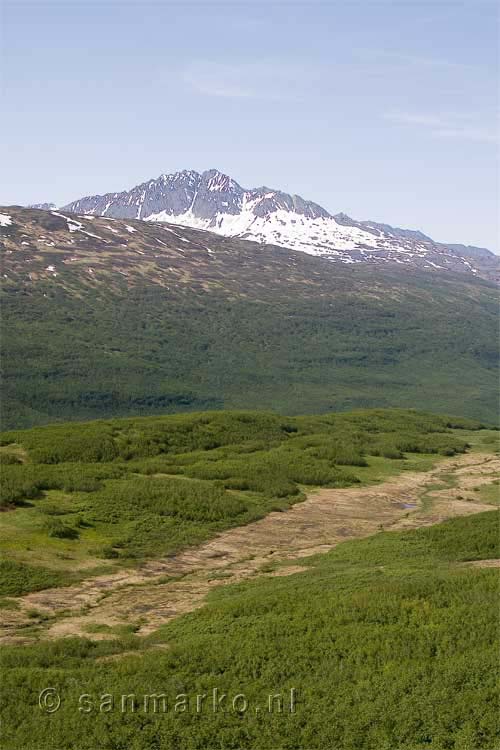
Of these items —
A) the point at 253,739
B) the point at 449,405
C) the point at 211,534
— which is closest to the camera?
the point at 253,739

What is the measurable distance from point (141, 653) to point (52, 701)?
13.9ft

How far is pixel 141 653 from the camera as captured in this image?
2352cm

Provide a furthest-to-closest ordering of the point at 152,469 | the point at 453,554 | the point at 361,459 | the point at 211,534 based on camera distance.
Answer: the point at 361,459 < the point at 152,469 < the point at 211,534 < the point at 453,554

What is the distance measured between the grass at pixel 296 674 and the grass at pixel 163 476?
1010 cm

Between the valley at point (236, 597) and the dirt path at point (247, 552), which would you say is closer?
the valley at point (236, 597)

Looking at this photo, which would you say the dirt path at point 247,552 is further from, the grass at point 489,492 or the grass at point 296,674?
the grass at point 296,674

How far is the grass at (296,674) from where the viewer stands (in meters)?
18.3

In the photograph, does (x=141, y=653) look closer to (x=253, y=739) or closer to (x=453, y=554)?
(x=253, y=739)

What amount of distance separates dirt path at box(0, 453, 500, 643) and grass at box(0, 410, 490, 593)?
130cm

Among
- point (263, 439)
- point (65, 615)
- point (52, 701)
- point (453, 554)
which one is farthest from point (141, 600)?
point (263, 439)

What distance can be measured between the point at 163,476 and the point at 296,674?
34.2 metres

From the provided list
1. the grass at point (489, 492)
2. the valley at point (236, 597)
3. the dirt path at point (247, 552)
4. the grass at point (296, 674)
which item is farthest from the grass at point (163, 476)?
the grass at point (296, 674)

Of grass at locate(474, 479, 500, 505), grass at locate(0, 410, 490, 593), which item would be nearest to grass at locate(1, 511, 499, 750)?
grass at locate(0, 410, 490, 593)

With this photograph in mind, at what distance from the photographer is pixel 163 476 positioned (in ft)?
179
